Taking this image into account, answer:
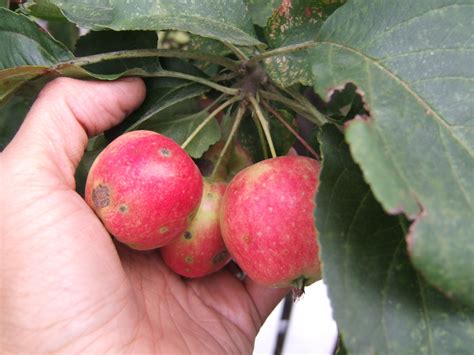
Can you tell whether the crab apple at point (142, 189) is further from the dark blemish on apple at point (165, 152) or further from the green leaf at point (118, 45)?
the green leaf at point (118, 45)

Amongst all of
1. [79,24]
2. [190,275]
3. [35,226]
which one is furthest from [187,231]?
[79,24]

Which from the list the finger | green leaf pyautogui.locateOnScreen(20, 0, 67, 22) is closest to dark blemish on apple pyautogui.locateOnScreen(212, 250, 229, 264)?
the finger

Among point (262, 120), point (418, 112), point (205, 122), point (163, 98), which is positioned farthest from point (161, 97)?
point (418, 112)

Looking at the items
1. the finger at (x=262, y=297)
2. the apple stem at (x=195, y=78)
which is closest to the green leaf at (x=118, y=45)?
the apple stem at (x=195, y=78)

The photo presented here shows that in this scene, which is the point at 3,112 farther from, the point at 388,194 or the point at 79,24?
the point at 388,194

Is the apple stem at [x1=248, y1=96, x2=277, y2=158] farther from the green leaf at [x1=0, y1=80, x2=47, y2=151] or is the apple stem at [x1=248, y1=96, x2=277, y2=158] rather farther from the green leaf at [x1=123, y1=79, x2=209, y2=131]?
the green leaf at [x1=0, y1=80, x2=47, y2=151]

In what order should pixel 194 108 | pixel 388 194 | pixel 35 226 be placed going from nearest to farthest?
1. pixel 388 194
2. pixel 35 226
3. pixel 194 108
